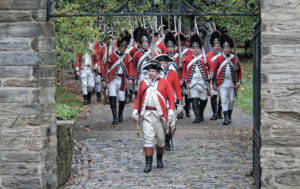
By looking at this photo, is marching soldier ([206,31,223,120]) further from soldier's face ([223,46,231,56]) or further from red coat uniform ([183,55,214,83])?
soldier's face ([223,46,231,56])

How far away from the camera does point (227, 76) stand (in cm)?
1455

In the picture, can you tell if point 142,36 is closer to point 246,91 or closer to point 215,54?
point 215,54

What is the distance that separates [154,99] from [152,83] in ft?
0.93

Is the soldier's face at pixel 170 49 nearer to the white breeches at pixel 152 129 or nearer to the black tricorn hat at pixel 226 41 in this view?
the black tricorn hat at pixel 226 41

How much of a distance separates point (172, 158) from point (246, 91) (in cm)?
1185

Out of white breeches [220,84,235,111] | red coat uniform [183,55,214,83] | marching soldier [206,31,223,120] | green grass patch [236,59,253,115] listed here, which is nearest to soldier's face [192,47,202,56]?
red coat uniform [183,55,214,83]

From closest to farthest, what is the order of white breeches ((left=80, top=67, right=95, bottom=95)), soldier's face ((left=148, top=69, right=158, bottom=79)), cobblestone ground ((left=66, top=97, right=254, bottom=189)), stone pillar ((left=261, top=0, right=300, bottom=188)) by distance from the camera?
1. stone pillar ((left=261, top=0, right=300, bottom=188))
2. cobblestone ground ((left=66, top=97, right=254, bottom=189))
3. soldier's face ((left=148, top=69, right=158, bottom=79))
4. white breeches ((left=80, top=67, right=95, bottom=95))

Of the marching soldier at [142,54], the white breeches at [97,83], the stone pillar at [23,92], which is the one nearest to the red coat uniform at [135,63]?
the marching soldier at [142,54]

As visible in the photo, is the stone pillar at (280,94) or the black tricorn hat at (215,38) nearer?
the stone pillar at (280,94)

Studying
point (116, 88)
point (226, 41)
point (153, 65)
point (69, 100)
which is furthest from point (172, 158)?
point (69, 100)

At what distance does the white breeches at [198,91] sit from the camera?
49.1ft

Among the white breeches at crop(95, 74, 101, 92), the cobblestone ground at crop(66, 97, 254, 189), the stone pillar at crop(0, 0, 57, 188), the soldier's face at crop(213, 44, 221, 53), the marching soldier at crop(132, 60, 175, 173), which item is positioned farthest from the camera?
the white breeches at crop(95, 74, 101, 92)

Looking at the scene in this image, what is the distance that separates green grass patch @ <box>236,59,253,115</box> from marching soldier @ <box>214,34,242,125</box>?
253 cm

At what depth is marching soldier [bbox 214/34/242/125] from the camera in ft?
47.4
